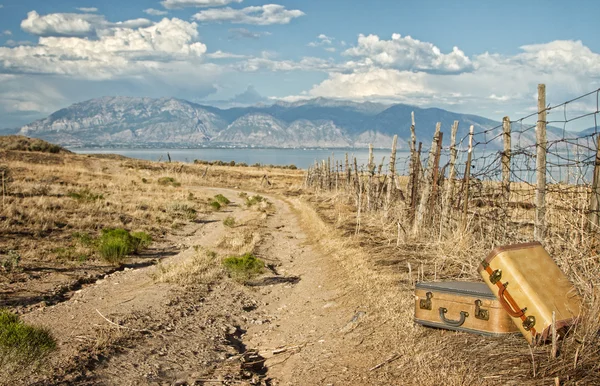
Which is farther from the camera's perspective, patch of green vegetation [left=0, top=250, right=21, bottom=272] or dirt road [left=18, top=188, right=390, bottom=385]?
patch of green vegetation [left=0, top=250, right=21, bottom=272]

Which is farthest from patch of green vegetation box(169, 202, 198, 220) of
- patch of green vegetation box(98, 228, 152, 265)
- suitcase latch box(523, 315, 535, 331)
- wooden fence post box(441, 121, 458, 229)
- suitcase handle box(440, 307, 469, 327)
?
suitcase latch box(523, 315, 535, 331)

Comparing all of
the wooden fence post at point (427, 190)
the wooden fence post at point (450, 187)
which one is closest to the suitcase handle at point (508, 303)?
the wooden fence post at point (450, 187)

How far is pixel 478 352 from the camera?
5.16 meters

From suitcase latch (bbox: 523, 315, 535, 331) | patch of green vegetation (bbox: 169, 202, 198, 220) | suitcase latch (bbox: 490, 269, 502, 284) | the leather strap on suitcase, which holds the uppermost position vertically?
suitcase latch (bbox: 490, 269, 502, 284)

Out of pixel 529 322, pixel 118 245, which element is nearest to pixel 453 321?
pixel 529 322

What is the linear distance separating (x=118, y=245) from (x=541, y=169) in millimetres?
9677

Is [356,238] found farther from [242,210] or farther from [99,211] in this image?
[242,210]

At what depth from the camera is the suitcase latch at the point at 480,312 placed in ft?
17.5

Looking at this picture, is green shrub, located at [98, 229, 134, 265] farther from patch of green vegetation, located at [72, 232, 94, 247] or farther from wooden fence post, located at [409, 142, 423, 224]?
wooden fence post, located at [409, 142, 423, 224]

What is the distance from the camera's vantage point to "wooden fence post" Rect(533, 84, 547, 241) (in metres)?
7.00

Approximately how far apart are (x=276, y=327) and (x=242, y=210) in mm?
19541

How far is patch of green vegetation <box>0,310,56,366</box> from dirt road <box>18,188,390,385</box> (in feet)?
0.70

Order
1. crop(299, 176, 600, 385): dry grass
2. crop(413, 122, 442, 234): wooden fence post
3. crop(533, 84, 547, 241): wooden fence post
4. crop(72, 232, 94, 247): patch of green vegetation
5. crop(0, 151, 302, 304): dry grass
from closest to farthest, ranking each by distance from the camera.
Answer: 1. crop(299, 176, 600, 385): dry grass
2. crop(533, 84, 547, 241): wooden fence post
3. crop(413, 122, 442, 234): wooden fence post
4. crop(0, 151, 302, 304): dry grass
5. crop(72, 232, 94, 247): patch of green vegetation

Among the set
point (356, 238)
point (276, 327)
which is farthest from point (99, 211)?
point (276, 327)
